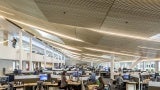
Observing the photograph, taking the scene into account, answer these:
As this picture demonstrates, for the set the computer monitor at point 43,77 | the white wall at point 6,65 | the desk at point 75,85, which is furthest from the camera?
the white wall at point 6,65

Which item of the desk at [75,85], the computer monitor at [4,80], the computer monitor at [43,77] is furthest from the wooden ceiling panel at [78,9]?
the desk at [75,85]

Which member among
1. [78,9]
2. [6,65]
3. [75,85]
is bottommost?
[75,85]

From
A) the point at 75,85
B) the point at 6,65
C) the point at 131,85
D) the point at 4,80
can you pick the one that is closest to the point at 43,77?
the point at 75,85

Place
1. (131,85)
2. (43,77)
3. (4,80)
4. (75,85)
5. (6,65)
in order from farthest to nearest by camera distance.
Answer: (6,65) → (131,85) → (75,85) → (43,77) → (4,80)

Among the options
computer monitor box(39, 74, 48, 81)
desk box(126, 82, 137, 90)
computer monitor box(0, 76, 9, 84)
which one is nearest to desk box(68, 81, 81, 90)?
computer monitor box(39, 74, 48, 81)

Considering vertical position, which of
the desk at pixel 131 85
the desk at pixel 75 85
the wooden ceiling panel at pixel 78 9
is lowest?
the desk at pixel 131 85

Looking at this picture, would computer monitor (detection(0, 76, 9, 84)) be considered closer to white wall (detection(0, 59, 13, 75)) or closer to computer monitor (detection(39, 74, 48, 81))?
computer monitor (detection(39, 74, 48, 81))

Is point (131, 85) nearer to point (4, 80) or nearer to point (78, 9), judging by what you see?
point (4, 80)

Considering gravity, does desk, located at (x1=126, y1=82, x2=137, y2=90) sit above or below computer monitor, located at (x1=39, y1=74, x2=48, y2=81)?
below

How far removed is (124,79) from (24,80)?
7.48 m

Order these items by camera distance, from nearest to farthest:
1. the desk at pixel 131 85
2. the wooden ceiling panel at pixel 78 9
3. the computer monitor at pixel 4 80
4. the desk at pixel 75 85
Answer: the wooden ceiling panel at pixel 78 9 < the computer monitor at pixel 4 80 < the desk at pixel 75 85 < the desk at pixel 131 85

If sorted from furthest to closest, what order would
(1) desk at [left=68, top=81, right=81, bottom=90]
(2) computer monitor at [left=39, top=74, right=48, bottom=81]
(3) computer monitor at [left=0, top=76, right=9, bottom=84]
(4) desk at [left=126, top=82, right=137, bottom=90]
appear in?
(4) desk at [left=126, top=82, right=137, bottom=90]
(1) desk at [left=68, top=81, right=81, bottom=90]
(2) computer monitor at [left=39, top=74, right=48, bottom=81]
(3) computer monitor at [left=0, top=76, right=9, bottom=84]

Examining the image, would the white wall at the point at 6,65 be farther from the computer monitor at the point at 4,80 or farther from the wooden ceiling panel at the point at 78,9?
the wooden ceiling panel at the point at 78,9

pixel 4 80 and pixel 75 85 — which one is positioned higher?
pixel 4 80
